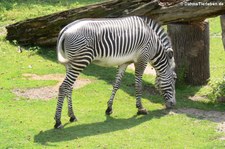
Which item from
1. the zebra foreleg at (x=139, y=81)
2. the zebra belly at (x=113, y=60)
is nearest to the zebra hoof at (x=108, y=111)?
the zebra foreleg at (x=139, y=81)

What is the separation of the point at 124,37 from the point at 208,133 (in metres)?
2.90

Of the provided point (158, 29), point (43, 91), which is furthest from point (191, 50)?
point (43, 91)

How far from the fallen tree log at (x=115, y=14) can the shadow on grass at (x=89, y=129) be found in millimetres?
3092

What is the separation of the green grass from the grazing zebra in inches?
18.0

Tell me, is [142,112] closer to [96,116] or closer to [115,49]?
[96,116]

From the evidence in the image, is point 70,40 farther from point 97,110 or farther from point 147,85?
point 147,85

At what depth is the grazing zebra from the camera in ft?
36.1

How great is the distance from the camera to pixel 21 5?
2342 centimetres

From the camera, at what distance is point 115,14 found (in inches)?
586

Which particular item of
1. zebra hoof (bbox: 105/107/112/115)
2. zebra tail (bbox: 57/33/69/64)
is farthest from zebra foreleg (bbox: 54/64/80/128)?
zebra hoof (bbox: 105/107/112/115)

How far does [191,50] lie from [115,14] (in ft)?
7.72

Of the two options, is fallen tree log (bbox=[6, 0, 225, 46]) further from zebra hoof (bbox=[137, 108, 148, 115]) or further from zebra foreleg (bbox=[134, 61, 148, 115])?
zebra hoof (bbox=[137, 108, 148, 115])

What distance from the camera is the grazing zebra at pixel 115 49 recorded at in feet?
36.1

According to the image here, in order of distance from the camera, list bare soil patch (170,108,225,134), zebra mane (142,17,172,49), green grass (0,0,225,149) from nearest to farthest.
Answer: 1. green grass (0,0,225,149)
2. bare soil patch (170,108,225,134)
3. zebra mane (142,17,172,49)
